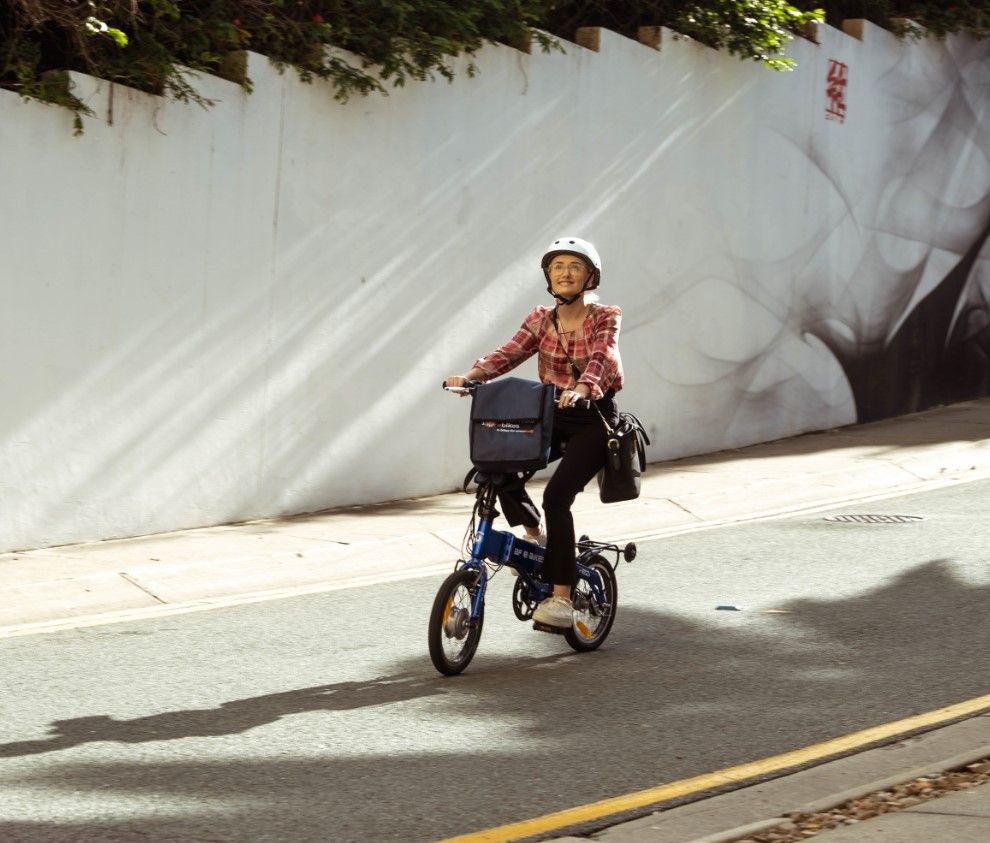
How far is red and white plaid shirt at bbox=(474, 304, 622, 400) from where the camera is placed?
7.37m

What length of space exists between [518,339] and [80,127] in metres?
3.81

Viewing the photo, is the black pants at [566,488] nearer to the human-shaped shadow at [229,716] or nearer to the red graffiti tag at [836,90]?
the human-shaped shadow at [229,716]

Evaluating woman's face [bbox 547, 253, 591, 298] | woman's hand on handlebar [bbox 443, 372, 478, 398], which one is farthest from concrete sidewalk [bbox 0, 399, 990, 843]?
woman's face [bbox 547, 253, 591, 298]

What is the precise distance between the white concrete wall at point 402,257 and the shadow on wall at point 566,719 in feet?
12.0

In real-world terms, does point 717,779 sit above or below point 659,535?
below

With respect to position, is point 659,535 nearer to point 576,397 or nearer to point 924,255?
point 576,397

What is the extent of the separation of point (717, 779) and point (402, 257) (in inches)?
277

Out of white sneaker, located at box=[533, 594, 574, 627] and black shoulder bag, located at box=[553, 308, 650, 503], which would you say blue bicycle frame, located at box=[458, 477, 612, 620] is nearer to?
white sneaker, located at box=[533, 594, 574, 627]

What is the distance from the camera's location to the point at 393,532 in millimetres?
10992

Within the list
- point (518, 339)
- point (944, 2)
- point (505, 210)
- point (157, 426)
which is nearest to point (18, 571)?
point (157, 426)

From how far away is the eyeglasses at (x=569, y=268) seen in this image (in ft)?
24.5

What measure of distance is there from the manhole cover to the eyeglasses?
4.96m

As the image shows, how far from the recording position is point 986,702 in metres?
6.80

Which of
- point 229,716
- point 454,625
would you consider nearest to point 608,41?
point 454,625
